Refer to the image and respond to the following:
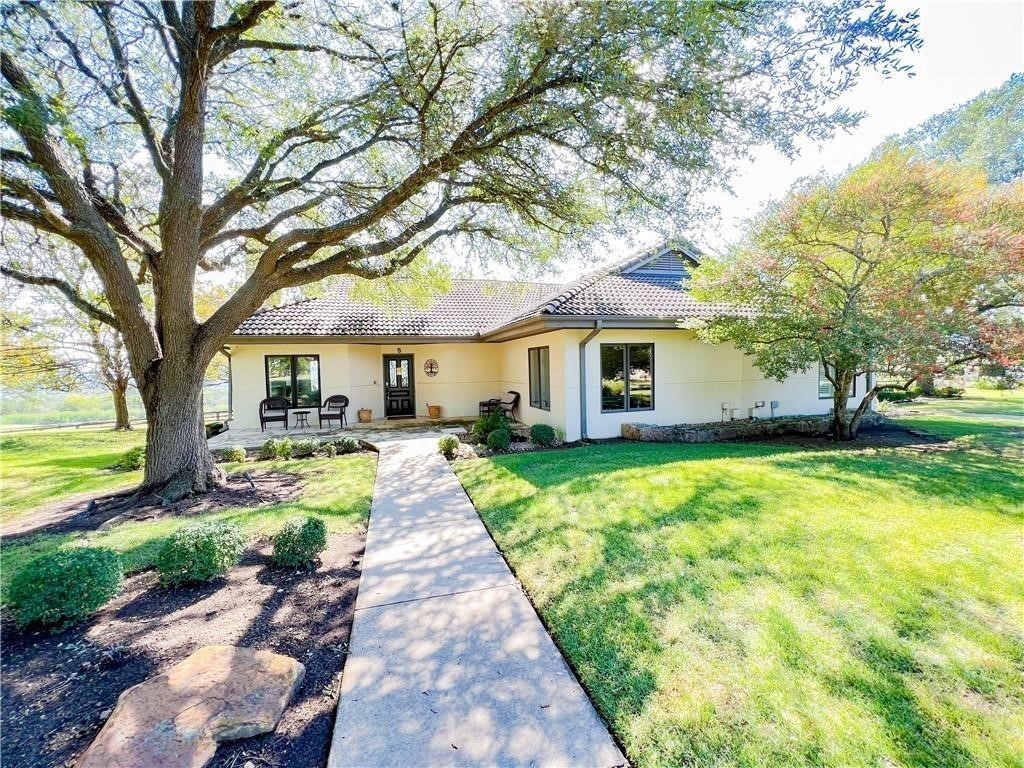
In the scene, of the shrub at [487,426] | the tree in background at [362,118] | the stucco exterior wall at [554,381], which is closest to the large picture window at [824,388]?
the stucco exterior wall at [554,381]

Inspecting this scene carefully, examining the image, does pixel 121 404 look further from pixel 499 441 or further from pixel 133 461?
pixel 499 441

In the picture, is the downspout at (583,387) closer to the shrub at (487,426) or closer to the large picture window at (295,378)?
the shrub at (487,426)

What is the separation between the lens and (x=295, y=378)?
13.5 meters

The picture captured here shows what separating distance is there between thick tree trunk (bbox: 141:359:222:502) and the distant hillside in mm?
28263

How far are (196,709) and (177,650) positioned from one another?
2.56 ft

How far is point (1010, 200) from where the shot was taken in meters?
7.99

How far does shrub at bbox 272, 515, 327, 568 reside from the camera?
3980mm

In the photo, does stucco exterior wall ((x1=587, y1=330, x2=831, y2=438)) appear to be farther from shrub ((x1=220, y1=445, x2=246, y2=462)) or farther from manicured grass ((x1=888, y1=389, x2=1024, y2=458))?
shrub ((x1=220, y1=445, x2=246, y2=462))

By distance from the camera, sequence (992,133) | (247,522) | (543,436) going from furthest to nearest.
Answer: (992,133) < (543,436) < (247,522)

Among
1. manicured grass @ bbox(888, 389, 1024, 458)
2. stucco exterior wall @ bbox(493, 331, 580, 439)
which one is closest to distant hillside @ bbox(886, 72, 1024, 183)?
manicured grass @ bbox(888, 389, 1024, 458)

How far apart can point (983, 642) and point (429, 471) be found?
662 cm

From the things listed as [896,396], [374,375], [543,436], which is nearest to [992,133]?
[896,396]

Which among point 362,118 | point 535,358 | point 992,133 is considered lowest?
point 535,358

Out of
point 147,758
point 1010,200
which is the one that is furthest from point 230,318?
point 1010,200
